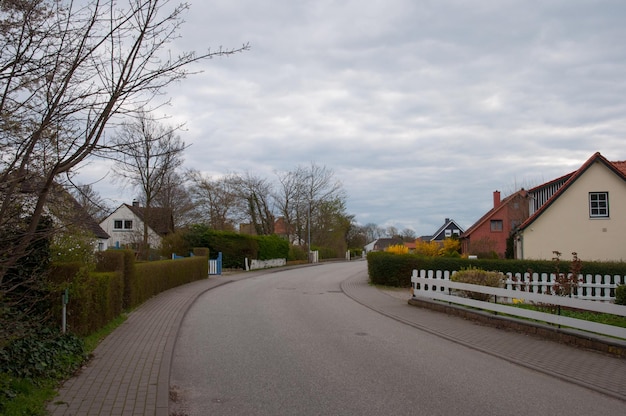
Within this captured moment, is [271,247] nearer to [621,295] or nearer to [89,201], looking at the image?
[621,295]

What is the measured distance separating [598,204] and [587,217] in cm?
81

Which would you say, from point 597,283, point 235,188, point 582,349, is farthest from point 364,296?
point 235,188

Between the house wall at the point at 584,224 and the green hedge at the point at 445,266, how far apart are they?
18.1 feet

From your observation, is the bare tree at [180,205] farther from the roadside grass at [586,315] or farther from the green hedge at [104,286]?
the roadside grass at [586,315]

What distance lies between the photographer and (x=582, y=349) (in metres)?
9.79

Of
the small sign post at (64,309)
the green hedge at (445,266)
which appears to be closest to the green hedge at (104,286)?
the small sign post at (64,309)

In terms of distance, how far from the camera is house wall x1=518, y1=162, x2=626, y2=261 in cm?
2622

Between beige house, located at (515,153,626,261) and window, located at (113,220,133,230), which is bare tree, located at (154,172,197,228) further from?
beige house, located at (515,153,626,261)

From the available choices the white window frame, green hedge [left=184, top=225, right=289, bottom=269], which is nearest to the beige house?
the white window frame

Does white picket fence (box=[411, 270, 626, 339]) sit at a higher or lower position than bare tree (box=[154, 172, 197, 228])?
lower

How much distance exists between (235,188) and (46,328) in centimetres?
5137

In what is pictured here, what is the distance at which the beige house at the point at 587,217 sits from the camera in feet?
86.0

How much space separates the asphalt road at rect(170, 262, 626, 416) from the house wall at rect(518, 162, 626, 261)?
17.4m

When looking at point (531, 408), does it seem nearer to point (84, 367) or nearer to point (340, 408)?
point (340, 408)
